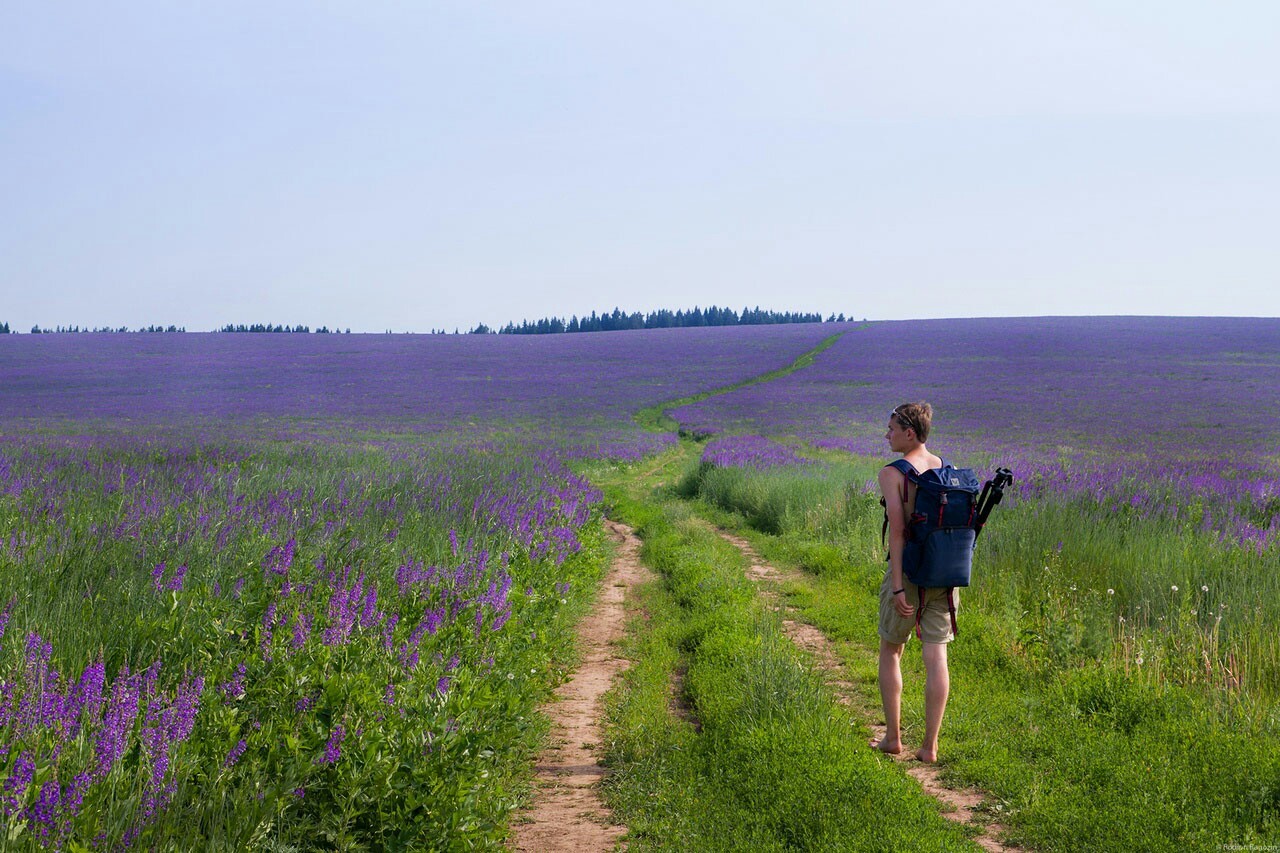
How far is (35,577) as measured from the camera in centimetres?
465

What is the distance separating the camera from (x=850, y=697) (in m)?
5.94

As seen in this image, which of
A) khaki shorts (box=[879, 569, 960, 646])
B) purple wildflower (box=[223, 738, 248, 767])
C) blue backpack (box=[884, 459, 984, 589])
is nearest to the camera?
purple wildflower (box=[223, 738, 248, 767])

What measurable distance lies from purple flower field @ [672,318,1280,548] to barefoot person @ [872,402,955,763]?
5.50m

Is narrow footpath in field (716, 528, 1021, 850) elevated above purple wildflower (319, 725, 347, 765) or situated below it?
below

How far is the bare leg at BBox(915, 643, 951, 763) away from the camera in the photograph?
475 centimetres

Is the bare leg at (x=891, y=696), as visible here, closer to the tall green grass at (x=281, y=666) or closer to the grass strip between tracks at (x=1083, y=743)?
the grass strip between tracks at (x=1083, y=743)

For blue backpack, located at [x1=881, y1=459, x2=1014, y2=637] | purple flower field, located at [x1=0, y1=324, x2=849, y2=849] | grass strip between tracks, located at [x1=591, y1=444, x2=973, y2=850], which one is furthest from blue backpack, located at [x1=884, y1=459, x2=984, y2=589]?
purple flower field, located at [x1=0, y1=324, x2=849, y2=849]

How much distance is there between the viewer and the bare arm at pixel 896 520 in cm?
471

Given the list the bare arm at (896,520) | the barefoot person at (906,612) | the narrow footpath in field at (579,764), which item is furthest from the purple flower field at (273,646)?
the bare arm at (896,520)

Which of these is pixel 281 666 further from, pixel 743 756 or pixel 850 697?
pixel 850 697

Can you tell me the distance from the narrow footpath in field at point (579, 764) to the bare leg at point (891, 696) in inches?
66.7

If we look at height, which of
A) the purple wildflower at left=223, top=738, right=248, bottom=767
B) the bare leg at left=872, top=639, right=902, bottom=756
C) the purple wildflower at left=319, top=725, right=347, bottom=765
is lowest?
the bare leg at left=872, top=639, right=902, bottom=756

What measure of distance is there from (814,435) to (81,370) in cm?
4542

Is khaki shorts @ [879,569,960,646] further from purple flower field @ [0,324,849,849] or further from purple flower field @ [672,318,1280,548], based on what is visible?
purple flower field @ [672,318,1280,548]
